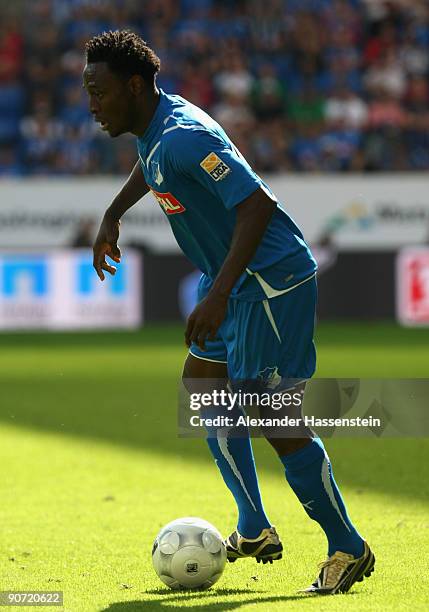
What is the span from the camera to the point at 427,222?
19.5 meters

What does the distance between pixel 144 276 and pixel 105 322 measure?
2.76 ft

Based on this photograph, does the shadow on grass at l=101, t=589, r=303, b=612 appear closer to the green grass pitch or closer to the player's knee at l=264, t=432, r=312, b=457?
the green grass pitch

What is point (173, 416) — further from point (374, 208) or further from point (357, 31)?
point (357, 31)

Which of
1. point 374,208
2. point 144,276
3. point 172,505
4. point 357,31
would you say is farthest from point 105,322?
point 172,505

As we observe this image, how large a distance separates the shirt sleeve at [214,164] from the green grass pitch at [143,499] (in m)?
1.37

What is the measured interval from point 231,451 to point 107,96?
56.8 inches

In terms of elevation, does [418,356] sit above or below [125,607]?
below

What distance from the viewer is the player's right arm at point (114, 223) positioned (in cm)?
514

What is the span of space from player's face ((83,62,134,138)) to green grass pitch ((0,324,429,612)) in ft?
5.37

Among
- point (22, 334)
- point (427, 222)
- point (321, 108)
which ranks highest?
point (321, 108)

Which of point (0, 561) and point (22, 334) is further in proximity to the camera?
point (22, 334)

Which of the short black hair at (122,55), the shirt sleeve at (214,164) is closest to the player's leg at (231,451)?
the shirt sleeve at (214,164)

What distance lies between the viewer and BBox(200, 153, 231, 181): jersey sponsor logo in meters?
4.18

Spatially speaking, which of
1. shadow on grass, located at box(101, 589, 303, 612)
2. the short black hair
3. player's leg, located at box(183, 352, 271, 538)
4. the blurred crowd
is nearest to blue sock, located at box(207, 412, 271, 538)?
player's leg, located at box(183, 352, 271, 538)
